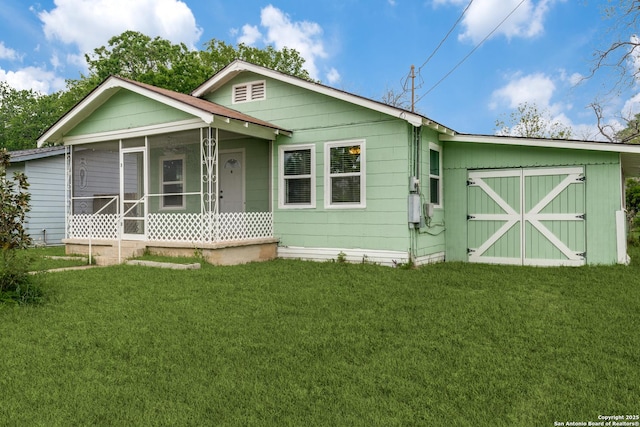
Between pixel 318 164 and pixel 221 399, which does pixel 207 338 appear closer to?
pixel 221 399

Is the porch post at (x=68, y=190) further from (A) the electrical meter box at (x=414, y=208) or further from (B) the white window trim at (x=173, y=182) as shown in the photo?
(A) the electrical meter box at (x=414, y=208)

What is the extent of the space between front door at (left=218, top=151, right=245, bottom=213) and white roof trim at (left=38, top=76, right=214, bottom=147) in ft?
7.85

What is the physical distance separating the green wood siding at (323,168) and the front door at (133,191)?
3.17 metres

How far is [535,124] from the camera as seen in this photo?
26469 mm

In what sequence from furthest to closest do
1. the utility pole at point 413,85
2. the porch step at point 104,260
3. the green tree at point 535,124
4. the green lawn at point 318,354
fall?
the green tree at point 535,124 < the utility pole at point 413,85 < the porch step at point 104,260 < the green lawn at point 318,354

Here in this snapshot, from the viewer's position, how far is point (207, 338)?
4250 millimetres

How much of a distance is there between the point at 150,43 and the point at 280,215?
2954cm

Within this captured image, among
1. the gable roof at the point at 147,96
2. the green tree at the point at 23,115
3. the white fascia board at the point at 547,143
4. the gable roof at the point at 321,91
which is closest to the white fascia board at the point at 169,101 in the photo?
the gable roof at the point at 147,96

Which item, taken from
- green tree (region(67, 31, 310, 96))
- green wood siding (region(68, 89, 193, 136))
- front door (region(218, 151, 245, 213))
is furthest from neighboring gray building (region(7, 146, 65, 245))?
green tree (region(67, 31, 310, 96))

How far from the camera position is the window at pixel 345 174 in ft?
30.7

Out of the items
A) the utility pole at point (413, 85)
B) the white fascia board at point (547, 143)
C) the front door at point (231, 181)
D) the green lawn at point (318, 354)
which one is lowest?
the green lawn at point (318, 354)

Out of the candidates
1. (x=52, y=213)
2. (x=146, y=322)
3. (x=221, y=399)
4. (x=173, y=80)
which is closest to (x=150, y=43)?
(x=173, y=80)

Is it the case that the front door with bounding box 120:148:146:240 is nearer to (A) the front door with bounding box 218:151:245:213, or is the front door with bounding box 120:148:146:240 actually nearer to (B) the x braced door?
(A) the front door with bounding box 218:151:245:213

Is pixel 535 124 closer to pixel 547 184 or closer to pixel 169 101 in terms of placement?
pixel 547 184
